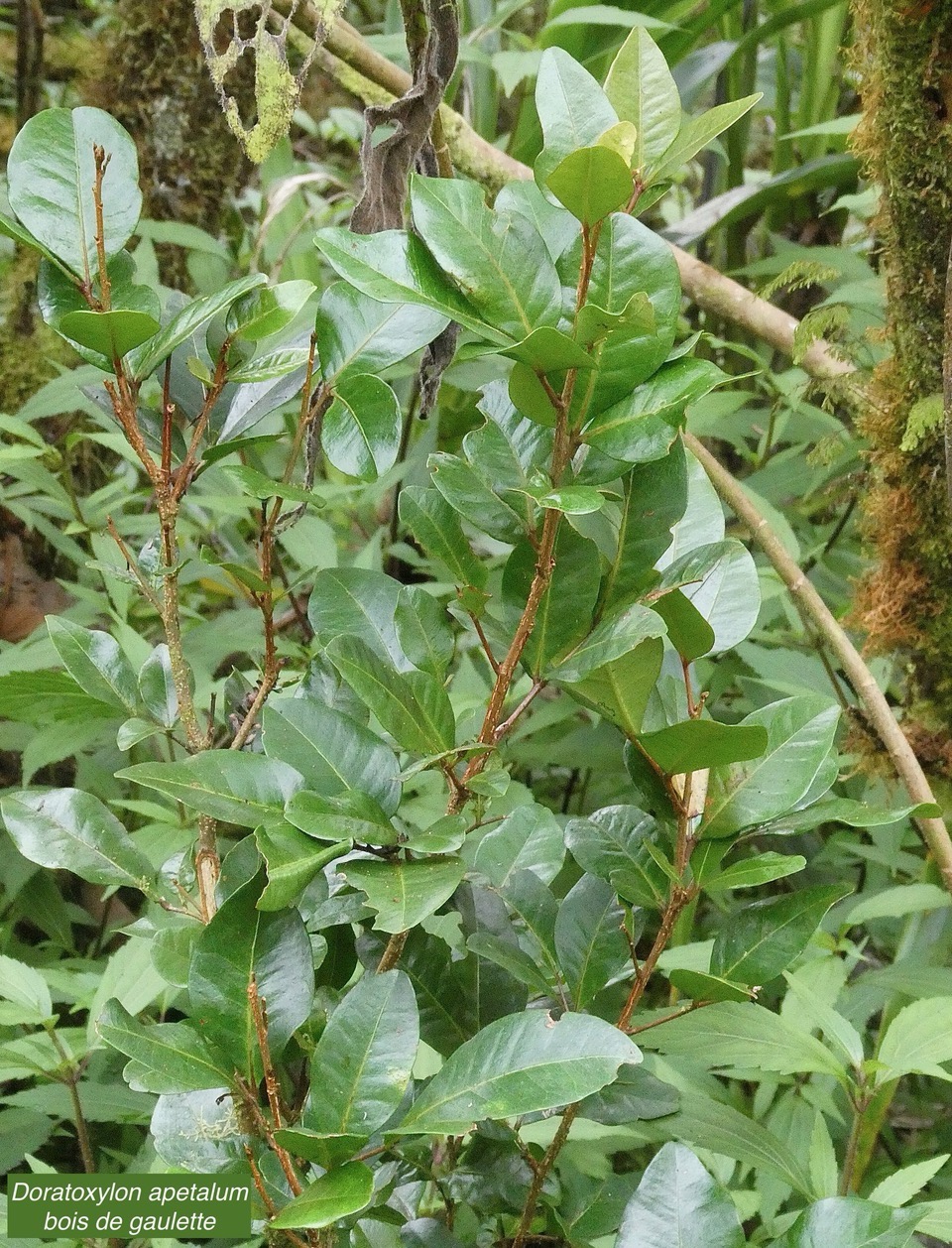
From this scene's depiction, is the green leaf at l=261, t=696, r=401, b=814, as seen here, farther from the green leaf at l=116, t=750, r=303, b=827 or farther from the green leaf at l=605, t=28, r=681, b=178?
the green leaf at l=605, t=28, r=681, b=178

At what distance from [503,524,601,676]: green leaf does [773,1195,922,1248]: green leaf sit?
24cm

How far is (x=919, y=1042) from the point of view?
68 centimetres

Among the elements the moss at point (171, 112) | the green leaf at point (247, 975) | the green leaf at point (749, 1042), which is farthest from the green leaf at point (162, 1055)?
the moss at point (171, 112)

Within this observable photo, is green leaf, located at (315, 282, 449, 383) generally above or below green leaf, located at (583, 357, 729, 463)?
above

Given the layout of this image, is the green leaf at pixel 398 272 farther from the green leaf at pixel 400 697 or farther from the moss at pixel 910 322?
the moss at pixel 910 322

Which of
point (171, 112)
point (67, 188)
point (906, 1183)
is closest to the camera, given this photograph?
point (67, 188)

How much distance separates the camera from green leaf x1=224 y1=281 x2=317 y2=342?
484 millimetres

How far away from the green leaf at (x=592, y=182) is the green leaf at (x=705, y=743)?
184 mm

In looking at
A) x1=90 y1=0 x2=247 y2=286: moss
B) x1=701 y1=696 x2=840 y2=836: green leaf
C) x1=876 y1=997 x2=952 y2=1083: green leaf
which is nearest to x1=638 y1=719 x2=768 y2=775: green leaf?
x1=701 y1=696 x2=840 y2=836: green leaf

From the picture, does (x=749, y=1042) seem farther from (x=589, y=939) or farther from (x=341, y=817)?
(x=341, y=817)

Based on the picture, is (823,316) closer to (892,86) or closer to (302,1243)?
(892,86)

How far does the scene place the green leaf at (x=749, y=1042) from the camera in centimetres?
66

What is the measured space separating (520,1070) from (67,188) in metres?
0.40

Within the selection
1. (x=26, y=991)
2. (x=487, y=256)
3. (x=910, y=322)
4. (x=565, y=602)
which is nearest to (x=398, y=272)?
(x=487, y=256)
